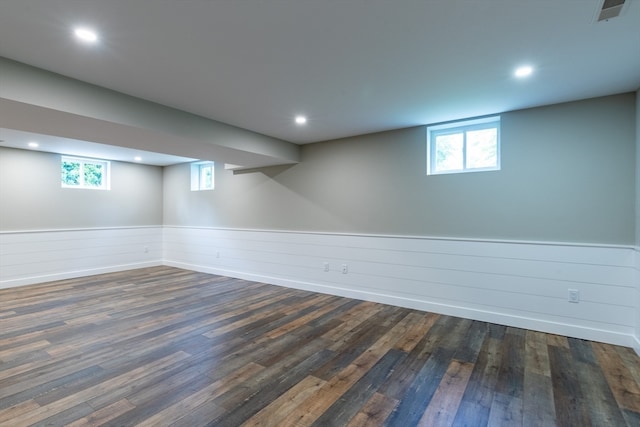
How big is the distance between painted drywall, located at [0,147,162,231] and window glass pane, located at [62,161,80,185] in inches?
4.8

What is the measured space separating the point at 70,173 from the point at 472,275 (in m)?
6.89

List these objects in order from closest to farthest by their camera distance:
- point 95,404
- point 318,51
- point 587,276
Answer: point 95,404
point 318,51
point 587,276

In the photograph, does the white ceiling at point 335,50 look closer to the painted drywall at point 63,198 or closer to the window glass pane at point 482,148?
the window glass pane at point 482,148

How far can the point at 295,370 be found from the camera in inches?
97.5

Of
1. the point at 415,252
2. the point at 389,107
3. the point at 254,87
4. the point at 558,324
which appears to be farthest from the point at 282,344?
the point at 558,324

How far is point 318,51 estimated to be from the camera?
2180mm

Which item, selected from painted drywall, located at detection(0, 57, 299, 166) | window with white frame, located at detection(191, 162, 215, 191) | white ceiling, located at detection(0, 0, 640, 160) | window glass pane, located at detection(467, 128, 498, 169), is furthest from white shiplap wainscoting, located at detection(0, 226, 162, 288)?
window glass pane, located at detection(467, 128, 498, 169)

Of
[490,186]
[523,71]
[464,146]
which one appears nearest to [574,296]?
[490,186]

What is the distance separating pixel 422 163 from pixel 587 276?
2.04 meters

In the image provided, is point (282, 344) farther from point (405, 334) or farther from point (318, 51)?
point (318, 51)

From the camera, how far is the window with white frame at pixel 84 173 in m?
5.79

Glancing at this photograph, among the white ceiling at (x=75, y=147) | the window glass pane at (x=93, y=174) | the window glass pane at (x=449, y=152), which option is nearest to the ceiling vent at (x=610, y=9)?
the window glass pane at (x=449, y=152)

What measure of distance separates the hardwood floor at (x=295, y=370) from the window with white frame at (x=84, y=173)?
2.63 meters

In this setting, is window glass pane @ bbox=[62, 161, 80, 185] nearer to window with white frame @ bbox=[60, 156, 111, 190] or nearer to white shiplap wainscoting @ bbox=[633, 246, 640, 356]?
window with white frame @ bbox=[60, 156, 111, 190]
